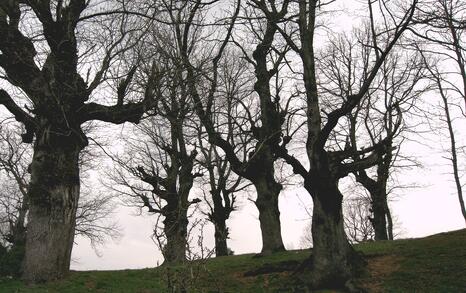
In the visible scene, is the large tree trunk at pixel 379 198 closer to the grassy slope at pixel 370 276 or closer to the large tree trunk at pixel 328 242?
the grassy slope at pixel 370 276

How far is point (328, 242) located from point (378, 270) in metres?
1.98

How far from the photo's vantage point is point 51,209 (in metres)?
11.0

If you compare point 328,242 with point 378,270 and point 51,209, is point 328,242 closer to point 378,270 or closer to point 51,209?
point 378,270

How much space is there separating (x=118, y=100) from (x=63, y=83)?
61.0 inches

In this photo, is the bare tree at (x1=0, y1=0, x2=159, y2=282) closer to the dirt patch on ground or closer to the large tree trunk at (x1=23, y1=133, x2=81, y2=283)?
the large tree trunk at (x1=23, y1=133, x2=81, y2=283)

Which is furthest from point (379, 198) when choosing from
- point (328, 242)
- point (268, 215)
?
point (328, 242)

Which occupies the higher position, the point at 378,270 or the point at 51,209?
the point at 51,209

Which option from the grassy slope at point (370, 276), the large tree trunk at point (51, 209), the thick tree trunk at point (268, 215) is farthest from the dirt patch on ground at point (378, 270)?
the large tree trunk at point (51, 209)

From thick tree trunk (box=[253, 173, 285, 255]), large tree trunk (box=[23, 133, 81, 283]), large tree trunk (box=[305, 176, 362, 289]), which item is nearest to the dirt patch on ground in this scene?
large tree trunk (box=[305, 176, 362, 289])

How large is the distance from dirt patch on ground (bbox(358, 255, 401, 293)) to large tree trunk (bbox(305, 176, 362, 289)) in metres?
0.40

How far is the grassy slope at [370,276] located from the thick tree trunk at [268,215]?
51.2 inches

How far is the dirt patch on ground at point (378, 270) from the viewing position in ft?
31.3

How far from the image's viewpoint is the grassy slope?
30.6 ft

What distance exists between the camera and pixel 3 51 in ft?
35.5
